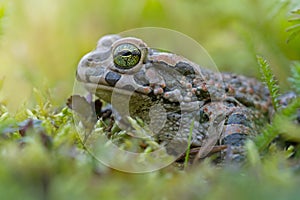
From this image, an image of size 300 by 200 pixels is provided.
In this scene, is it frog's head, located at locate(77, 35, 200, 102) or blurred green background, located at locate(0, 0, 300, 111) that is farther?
blurred green background, located at locate(0, 0, 300, 111)

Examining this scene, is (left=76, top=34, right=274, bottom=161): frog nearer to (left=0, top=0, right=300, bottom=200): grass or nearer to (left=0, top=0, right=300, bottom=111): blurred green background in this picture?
(left=0, top=0, right=300, bottom=200): grass

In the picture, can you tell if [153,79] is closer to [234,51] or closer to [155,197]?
[155,197]

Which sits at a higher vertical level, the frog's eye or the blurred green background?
the frog's eye

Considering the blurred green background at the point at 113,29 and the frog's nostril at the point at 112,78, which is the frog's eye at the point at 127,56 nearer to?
the frog's nostril at the point at 112,78

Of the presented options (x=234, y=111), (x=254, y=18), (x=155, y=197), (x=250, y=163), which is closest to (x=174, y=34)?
(x=254, y=18)

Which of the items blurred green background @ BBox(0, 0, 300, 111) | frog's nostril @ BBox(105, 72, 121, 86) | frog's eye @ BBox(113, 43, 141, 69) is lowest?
blurred green background @ BBox(0, 0, 300, 111)

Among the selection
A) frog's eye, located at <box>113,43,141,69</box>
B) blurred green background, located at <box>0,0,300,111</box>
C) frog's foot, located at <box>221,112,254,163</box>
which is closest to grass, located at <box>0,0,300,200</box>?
blurred green background, located at <box>0,0,300,111</box>

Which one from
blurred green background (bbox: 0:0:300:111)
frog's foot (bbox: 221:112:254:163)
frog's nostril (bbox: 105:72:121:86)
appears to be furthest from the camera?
blurred green background (bbox: 0:0:300:111)
